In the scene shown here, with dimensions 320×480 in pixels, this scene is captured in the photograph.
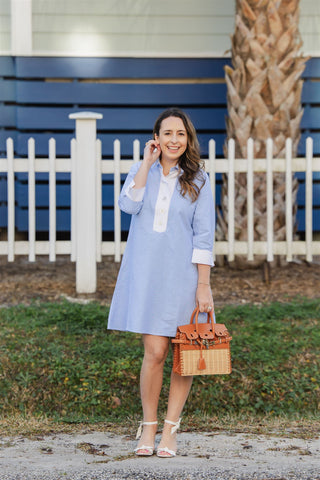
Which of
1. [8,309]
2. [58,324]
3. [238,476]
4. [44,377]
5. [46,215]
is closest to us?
[238,476]

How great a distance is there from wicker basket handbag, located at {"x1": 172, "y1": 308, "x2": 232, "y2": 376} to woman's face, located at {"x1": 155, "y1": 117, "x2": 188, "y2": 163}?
76cm

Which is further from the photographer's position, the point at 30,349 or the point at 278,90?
the point at 278,90

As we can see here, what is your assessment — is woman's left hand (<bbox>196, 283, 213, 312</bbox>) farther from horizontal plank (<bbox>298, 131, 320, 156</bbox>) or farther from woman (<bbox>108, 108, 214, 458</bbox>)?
horizontal plank (<bbox>298, 131, 320, 156</bbox>)

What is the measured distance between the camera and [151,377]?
3.30 meters

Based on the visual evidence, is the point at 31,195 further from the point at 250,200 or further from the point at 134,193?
the point at 134,193

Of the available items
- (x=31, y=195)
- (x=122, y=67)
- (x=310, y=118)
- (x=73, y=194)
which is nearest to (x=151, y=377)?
(x=73, y=194)

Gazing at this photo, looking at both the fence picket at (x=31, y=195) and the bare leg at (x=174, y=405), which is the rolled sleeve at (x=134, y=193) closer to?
the bare leg at (x=174, y=405)

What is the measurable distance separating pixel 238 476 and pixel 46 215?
650 centimetres

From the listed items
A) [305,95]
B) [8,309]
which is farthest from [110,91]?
[8,309]

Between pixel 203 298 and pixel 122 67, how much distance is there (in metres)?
6.45

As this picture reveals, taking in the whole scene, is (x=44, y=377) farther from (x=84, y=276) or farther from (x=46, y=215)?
(x=46, y=215)

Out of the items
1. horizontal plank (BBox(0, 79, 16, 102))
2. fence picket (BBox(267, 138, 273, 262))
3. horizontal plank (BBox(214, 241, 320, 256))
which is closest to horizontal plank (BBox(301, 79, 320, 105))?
fence picket (BBox(267, 138, 273, 262))

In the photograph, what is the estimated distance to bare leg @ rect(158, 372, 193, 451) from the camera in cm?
327

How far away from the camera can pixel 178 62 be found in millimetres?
9156
